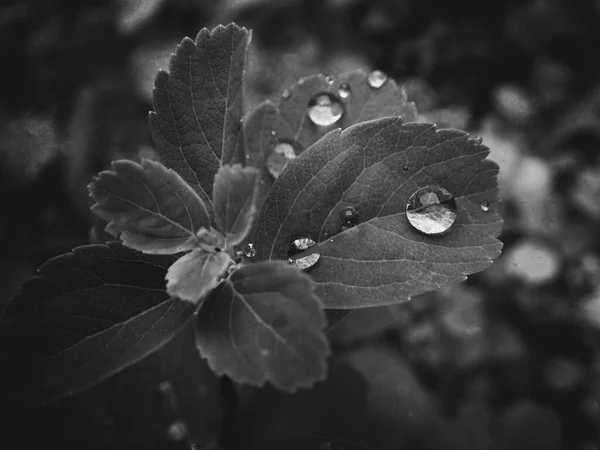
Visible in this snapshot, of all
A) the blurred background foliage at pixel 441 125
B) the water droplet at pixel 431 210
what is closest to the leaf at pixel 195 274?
the water droplet at pixel 431 210

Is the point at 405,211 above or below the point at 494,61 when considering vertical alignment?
above

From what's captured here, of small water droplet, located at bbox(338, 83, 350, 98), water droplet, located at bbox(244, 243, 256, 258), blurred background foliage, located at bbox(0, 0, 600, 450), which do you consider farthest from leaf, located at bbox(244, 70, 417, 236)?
blurred background foliage, located at bbox(0, 0, 600, 450)

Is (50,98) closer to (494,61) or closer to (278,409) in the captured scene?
(278,409)

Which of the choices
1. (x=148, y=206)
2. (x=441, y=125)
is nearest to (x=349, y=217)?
(x=148, y=206)

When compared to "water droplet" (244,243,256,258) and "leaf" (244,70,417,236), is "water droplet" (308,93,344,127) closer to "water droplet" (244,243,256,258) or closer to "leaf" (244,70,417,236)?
"leaf" (244,70,417,236)

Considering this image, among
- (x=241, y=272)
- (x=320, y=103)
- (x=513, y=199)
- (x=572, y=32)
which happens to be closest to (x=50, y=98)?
(x=320, y=103)
